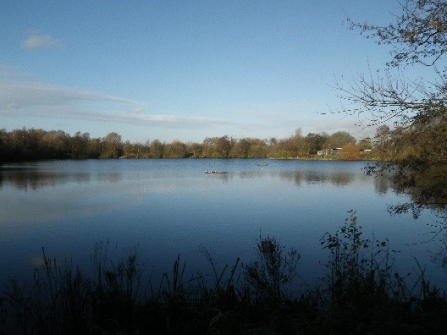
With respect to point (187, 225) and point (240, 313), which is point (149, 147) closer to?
point (187, 225)

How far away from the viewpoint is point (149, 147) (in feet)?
330

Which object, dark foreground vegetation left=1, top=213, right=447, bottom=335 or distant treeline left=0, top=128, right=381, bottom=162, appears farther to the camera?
distant treeline left=0, top=128, right=381, bottom=162

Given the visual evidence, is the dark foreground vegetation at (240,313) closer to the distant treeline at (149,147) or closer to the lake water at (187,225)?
the lake water at (187,225)

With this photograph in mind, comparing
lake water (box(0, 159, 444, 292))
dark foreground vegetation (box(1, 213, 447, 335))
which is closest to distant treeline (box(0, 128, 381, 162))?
lake water (box(0, 159, 444, 292))

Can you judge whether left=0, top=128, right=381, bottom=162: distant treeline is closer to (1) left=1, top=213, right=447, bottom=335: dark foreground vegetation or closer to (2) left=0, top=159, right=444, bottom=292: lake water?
(2) left=0, top=159, right=444, bottom=292: lake water

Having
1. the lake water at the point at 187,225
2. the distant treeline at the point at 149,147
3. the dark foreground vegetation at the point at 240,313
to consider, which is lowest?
the lake water at the point at 187,225

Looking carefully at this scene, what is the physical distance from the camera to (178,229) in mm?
11844

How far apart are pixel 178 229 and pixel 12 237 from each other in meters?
4.82

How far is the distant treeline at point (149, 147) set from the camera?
65188 millimetres

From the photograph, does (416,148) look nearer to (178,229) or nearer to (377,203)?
(178,229)

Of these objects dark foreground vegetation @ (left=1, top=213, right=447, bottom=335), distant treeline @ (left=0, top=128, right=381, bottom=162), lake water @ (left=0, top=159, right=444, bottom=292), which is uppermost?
distant treeline @ (left=0, top=128, right=381, bottom=162)

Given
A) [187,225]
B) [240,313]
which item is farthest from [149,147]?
[240,313]

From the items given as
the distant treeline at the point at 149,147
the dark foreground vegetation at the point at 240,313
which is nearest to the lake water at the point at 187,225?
the dark foreground vegetation at the point at 240,313

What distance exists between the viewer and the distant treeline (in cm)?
6519
